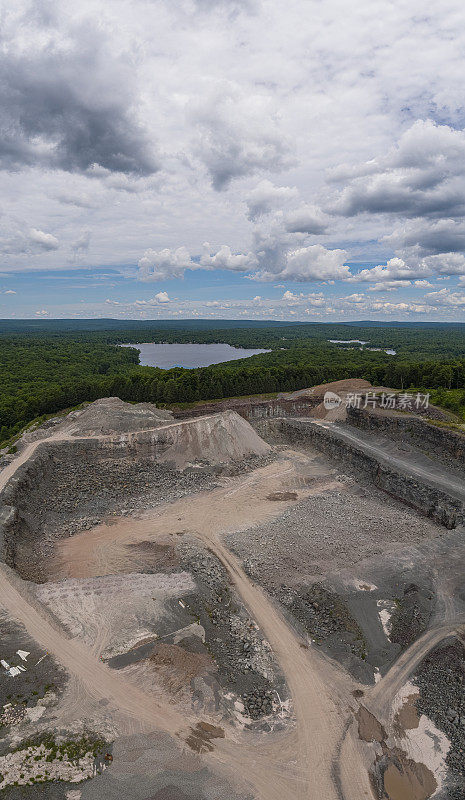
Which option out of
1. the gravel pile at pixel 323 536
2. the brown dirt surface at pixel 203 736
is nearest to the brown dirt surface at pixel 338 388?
the gravel pile at pixel 323 536

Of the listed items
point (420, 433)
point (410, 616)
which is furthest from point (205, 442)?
point (410, 616)

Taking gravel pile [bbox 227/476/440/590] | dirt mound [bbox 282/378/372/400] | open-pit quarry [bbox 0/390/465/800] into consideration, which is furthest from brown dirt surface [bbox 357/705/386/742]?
dirt mound [bbox 282/378/372/400]

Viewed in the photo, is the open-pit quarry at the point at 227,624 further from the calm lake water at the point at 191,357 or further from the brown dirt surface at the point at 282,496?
the calm lake water at the point at 191,357

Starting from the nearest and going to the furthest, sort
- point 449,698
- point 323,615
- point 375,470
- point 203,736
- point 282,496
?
1. point 203,736
2. point 449,698
3. point 323,615
4. point 282,496
5. point 375,470

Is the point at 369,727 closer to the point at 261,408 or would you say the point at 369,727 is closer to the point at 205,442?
the point at 205,442

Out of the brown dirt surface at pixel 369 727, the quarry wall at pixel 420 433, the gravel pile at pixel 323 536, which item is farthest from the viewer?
the quarry wall at pixel 420 433

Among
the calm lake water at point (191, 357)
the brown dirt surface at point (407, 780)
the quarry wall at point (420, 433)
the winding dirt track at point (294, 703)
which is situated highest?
the calm lake water at point (191, 357)
